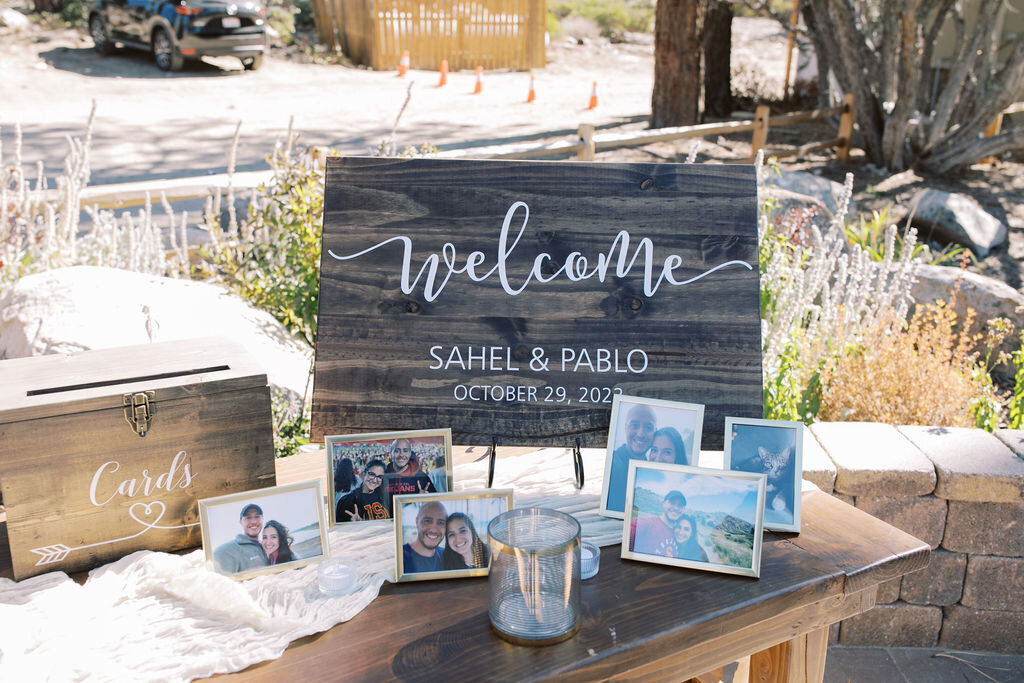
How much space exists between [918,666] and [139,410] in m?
2.39

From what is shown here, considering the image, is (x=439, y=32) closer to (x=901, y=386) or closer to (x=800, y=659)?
(x=901, y=386)

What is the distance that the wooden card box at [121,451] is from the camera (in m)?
1.35

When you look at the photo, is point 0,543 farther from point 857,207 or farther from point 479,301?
point 857,207

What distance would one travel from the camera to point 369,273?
1645 millimetres

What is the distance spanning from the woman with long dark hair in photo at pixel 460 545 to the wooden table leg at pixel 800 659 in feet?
2.06

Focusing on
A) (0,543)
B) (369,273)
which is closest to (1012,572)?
(369,273)

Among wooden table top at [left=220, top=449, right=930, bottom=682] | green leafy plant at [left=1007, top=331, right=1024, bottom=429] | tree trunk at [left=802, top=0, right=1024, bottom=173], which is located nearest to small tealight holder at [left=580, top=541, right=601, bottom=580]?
wooden table top at [left=220, top=449, right=930, bottom=682]

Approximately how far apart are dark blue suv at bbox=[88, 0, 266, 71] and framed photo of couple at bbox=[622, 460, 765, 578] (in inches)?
524

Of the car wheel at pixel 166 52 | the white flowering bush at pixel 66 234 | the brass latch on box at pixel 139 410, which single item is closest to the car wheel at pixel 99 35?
the car wheel at pixel 166 52

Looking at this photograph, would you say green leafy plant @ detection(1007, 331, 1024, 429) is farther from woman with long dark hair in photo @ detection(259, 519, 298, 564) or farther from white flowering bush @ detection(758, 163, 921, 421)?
woman with long dark hair in photo @ detection(259, 519, 298, 564)

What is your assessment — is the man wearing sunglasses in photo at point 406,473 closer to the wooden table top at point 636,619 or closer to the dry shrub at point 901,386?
the wooden table top at point 636,619

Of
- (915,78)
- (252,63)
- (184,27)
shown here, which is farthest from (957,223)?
(252,63)

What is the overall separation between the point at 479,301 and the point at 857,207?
7.02m

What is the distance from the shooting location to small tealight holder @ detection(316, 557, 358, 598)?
1381 mm
